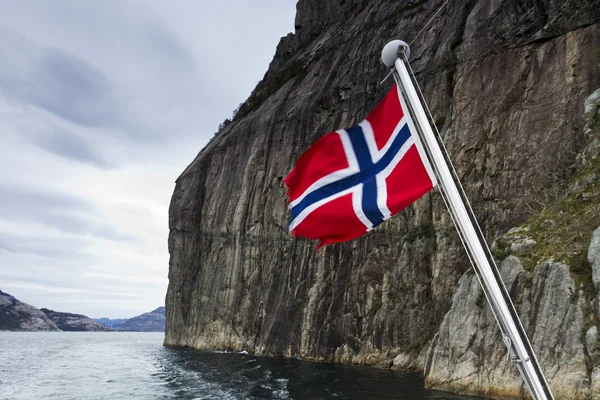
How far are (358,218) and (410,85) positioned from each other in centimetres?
182

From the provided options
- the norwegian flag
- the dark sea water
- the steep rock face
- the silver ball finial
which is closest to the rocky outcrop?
the steep rock face

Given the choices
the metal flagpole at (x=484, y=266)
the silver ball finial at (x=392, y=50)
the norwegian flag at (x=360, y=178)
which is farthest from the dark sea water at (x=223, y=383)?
the silver ball finial at (x=392, y=50)

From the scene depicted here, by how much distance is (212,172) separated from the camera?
188 feet

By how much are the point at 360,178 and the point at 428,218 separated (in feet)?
80.2

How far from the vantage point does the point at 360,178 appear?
6117mm

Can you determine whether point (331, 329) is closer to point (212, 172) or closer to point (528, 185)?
point (528, 185)

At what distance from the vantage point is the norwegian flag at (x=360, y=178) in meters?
5.64

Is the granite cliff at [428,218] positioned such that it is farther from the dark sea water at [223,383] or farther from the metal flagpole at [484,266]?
the metal flagpole at [484,266]

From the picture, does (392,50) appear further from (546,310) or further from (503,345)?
(503,345)

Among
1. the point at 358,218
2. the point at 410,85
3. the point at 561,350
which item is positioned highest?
the point at 410,85

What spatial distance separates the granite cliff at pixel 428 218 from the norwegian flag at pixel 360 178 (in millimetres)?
10346

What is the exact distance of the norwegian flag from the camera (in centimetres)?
564

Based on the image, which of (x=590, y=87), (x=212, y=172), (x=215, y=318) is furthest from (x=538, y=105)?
(x=212, y=172)

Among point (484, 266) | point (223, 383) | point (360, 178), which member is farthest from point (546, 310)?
point (223, 383)
